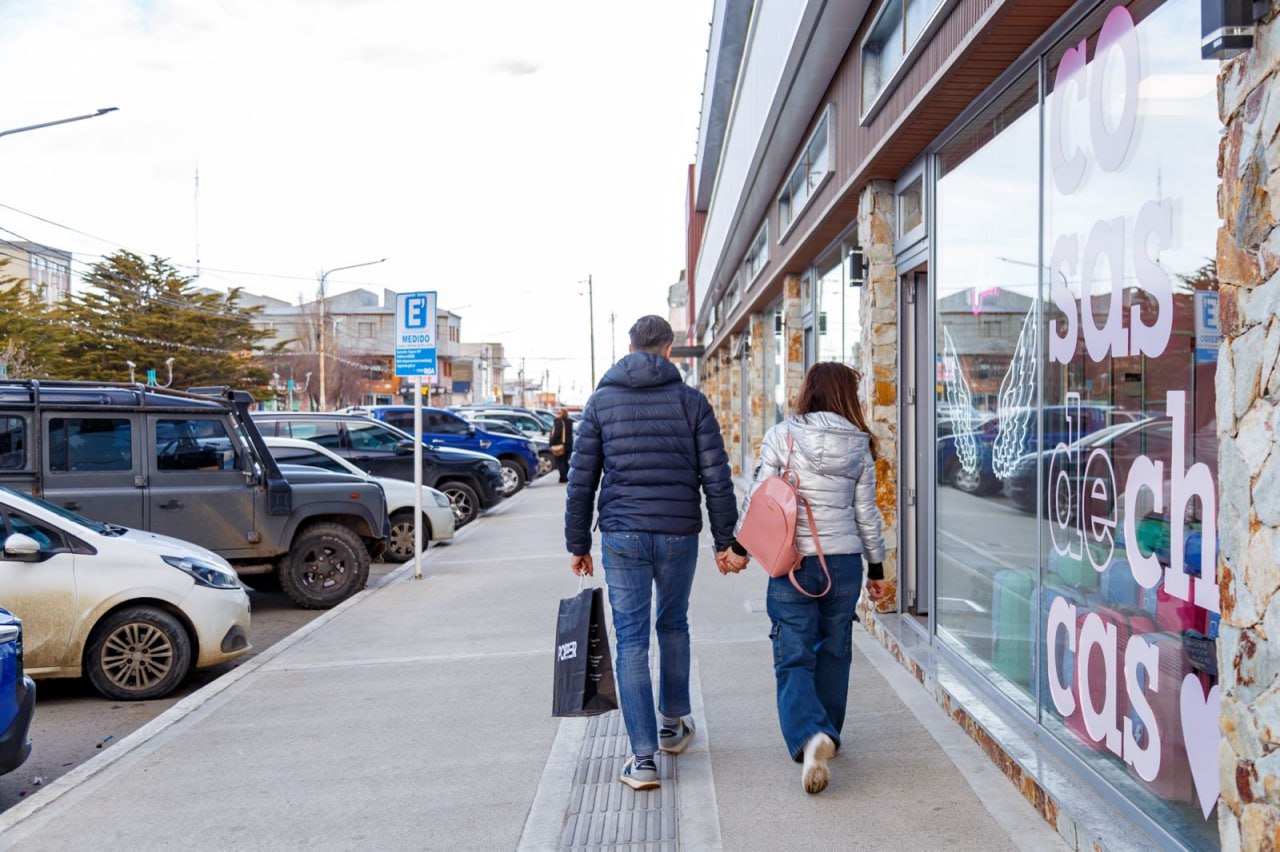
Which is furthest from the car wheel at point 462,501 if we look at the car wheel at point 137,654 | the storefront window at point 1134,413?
the storefront window at point 1134,413

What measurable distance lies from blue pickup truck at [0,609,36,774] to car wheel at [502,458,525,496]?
1799 centimetres

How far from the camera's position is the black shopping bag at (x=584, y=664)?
4754mm

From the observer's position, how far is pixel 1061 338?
453 centimetres

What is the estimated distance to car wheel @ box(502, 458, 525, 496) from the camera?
76.2 feet

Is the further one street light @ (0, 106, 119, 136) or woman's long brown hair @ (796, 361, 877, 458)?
street light @ (0, 106, 119, 136)

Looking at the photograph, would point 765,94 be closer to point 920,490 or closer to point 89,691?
point 920,490

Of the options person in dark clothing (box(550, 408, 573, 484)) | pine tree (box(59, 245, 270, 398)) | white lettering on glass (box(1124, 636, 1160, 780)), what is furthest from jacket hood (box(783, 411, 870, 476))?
pine tree (box(59, 245, 270, 398))

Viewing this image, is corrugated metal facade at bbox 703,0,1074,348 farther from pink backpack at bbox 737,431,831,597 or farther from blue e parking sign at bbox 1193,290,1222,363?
pink backpack at bbox 737,431,831,597

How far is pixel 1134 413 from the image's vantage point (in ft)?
12.3

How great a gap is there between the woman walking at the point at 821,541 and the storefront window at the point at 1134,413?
31.3 inches

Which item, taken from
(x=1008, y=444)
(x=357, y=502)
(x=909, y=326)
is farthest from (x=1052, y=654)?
(x=357, y=502)

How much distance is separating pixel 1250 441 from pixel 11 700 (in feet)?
16.6

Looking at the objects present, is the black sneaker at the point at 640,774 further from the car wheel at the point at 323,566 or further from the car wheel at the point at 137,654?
the car wheel at the point at 323,566

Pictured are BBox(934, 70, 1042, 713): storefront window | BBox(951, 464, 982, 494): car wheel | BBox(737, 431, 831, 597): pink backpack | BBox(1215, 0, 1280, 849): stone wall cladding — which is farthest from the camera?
BBox(951, 464, 982, 494): car wheel
